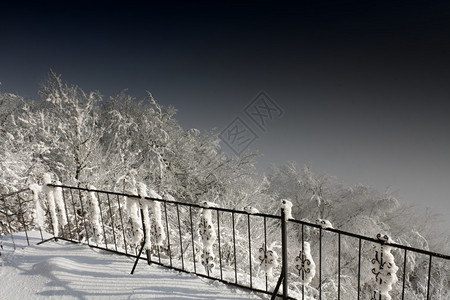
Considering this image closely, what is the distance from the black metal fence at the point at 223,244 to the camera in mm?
2996

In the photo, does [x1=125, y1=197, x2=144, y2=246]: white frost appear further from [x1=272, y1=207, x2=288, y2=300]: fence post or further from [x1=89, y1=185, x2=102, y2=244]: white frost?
[x1=272, y1=207, x2=288, y2=300]: fence post

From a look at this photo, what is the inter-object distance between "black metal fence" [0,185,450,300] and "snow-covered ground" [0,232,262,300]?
0.19 metres

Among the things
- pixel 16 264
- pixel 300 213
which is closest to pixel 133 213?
pixel 16 264

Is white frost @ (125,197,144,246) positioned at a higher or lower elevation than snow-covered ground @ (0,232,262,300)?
higher

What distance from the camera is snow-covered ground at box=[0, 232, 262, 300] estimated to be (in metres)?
3.50

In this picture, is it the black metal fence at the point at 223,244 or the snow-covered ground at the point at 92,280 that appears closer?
the black metal fence at the point at 223,244

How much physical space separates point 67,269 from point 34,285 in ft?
1.41

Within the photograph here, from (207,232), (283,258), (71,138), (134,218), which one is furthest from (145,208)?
(71,138)

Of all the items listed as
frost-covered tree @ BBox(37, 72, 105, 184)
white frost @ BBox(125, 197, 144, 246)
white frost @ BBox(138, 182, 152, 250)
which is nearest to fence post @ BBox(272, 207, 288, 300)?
white frost @ BBox(138, 182, 152, 250)

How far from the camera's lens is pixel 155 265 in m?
4.20

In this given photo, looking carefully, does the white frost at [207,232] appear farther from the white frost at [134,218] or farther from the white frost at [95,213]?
the white frost at [95,213]

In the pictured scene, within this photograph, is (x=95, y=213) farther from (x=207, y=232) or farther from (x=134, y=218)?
(x=207, y=232)

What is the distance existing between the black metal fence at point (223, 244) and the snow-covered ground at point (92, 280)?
0.62ft

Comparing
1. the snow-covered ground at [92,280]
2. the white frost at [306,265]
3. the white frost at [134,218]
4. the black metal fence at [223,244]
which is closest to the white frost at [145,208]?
the black metal fence at [223,244]
